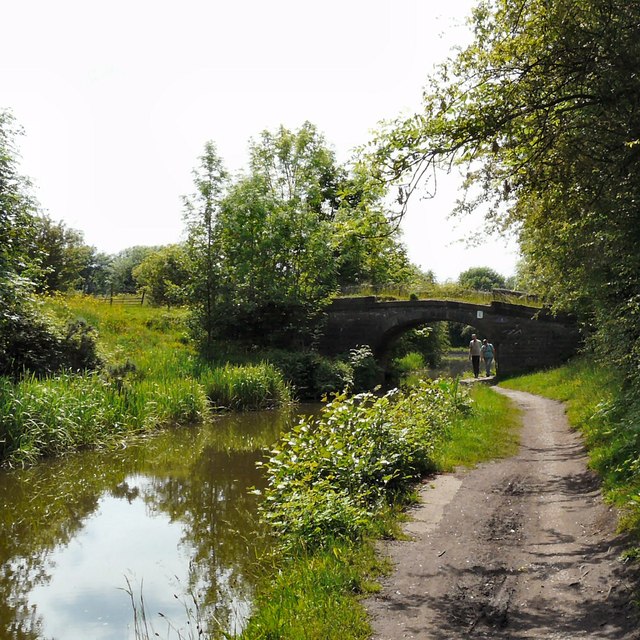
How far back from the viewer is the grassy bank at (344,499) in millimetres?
4289

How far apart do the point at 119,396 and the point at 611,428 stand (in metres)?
9.60

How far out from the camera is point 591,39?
5664mm

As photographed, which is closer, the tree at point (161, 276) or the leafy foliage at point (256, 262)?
the leafy foliage at point (256, 262)

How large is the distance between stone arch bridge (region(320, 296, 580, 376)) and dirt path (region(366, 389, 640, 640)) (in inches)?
581

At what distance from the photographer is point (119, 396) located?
13.7 m

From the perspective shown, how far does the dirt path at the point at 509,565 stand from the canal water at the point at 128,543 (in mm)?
1349

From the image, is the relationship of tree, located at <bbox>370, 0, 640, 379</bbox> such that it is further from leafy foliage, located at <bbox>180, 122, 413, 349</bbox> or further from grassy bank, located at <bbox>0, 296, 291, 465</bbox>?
leafy foliage, located at <bbox>180, 122, 413, 349</bbox>

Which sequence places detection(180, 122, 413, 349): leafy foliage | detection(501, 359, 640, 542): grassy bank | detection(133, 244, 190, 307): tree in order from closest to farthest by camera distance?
1. detection(501, 359, 640, 542): grassy bank
2. detection(180, 122, 413, 349): leafy foliage
3. detection(133, 244, 190, 307): tree

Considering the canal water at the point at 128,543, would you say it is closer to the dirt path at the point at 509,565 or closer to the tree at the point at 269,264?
the dirt path at the point at 509,565

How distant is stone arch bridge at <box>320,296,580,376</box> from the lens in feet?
75.5

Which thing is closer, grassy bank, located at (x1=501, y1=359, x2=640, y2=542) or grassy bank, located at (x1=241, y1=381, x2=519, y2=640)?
grassy bank, located at (x1=241, y1=381, x2=519, y2=640)

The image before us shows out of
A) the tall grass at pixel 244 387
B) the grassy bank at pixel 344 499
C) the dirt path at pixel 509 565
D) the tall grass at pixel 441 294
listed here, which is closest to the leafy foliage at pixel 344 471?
the grassy bank at pixel 344 499

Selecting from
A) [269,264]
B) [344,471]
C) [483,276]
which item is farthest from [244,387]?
[483,276]

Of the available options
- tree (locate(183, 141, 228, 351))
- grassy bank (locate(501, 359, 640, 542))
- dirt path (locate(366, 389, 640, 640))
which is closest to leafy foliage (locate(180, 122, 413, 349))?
tree (locate(183, 141, 228, 351))
